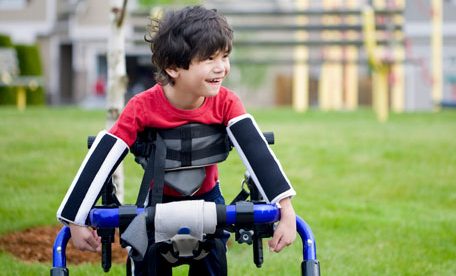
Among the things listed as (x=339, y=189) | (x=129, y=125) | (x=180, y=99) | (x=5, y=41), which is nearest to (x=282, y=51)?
(x=5, y=41)

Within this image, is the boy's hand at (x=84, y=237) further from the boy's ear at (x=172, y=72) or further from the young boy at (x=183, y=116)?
the boy's ear at (x=172, y=72)

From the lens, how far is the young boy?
2.52 metres

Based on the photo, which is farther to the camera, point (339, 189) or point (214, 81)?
point (339, 189)

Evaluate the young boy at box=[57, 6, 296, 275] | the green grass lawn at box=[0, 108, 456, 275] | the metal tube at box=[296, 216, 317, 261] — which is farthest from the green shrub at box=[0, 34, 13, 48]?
the metal tube at box=[296, 216, 317, 261]

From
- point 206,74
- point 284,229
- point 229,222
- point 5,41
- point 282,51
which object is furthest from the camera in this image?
point 282,51

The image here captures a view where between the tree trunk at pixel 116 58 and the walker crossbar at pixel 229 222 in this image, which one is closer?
the walker crossbar at pixel 229 222

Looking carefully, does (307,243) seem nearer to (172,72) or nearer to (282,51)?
(172,72)

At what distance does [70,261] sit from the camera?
4465 millimetres

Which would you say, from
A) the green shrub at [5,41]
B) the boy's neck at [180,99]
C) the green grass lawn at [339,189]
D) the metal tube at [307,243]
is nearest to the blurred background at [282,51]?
the green shrub at [5,41]

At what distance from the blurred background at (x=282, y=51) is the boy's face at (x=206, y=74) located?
2.71 m

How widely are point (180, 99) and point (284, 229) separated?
57 cm

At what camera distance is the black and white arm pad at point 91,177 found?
8.22 ft

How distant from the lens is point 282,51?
33438 millimetres

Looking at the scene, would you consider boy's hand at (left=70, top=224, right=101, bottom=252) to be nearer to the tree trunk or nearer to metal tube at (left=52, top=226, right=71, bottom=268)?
metal tube at (left=52, top=226, right=71, bottom=268)
